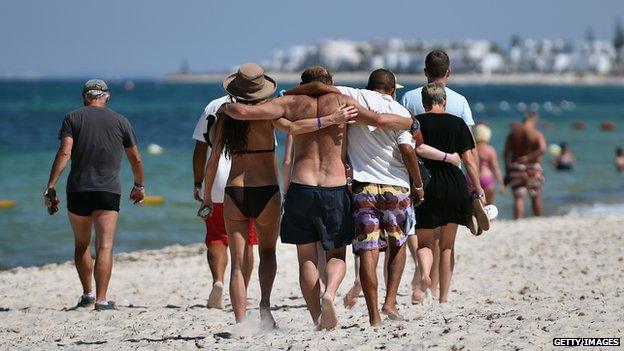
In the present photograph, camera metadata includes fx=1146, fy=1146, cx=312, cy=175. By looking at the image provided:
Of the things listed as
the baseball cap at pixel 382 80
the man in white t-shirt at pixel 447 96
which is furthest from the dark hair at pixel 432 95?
the baseball cap at pixel 382 80

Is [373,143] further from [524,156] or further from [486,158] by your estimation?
[524,156]

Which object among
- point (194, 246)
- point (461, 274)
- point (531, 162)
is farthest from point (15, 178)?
point (461, 274)

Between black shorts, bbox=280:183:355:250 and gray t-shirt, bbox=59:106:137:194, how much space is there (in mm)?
2009

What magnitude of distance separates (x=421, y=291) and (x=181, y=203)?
11049 mm

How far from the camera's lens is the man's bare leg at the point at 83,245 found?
27.4 feet

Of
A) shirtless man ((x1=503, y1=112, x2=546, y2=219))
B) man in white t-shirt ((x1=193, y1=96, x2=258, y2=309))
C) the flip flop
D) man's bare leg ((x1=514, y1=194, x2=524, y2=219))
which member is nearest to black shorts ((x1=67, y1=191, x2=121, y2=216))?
man in white t-shirt ((x1=193, y1=96, x2=258, y2=309))

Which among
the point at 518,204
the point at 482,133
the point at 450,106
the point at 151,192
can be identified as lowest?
the point at 151,192

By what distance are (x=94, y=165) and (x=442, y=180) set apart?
2.50 meters

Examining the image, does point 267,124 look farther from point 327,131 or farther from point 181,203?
point 181,203

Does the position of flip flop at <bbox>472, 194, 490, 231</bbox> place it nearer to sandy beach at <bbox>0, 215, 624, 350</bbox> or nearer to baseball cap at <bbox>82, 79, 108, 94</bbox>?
sandy beach at <bbox>0, 215, 624, 350</bbox>

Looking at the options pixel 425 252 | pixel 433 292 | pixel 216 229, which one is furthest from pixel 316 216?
pixel 433 292

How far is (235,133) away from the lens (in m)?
6.91

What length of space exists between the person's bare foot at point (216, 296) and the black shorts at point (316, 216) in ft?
6.44

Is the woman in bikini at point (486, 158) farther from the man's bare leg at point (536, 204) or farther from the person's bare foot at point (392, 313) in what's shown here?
the person's bare foot at point (392, 313)
